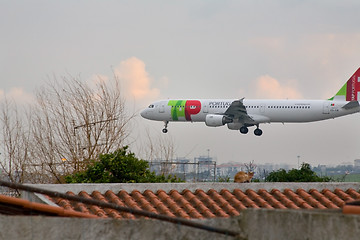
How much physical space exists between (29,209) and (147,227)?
4.04 ft

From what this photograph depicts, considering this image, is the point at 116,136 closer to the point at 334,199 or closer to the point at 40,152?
the point at 40,152

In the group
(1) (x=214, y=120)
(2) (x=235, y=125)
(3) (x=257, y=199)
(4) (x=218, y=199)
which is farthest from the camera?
(2) (x=235, y=125)

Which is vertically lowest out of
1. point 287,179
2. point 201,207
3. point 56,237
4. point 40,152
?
point 56,237

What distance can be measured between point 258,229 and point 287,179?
17378mm

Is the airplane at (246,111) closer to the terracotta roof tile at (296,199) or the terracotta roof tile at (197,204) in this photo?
the terracotta roof tile at (296,199)

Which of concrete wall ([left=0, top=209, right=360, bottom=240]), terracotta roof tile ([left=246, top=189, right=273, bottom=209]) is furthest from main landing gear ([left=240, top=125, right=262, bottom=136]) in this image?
concrete wall ([left=0, top=209, right=360, bottom=240])

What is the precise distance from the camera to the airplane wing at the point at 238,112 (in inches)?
1924

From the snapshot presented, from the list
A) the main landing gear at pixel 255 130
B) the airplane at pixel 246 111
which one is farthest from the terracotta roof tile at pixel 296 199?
the main landing gear at pixel 255 130

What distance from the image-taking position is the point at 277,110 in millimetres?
50719

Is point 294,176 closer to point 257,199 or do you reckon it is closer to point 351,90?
point 257,199

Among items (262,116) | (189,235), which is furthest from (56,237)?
(262,116)

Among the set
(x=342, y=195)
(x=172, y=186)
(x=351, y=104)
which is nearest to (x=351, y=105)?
(x=351, y=104)

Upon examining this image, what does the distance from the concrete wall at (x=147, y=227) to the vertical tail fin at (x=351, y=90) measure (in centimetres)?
4775

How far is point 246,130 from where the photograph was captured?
51.9 meters
